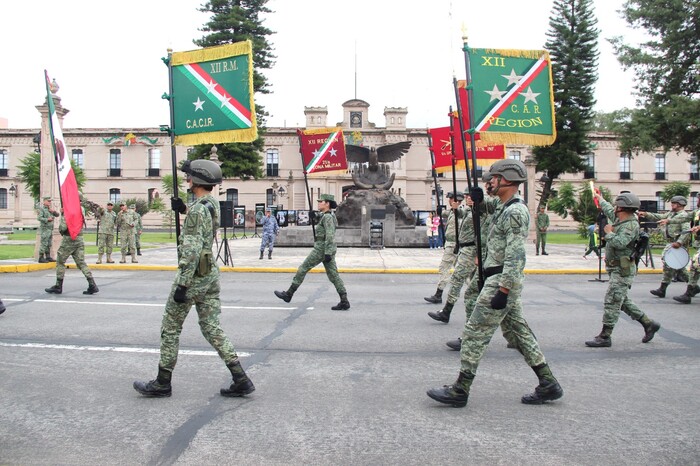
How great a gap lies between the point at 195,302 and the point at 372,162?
22571 millimetres

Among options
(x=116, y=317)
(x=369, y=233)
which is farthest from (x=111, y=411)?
(x=369, y=233)

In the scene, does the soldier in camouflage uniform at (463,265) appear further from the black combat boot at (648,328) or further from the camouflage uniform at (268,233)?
the camouflage uniform at (268,233)

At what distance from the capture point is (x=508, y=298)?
439 cm

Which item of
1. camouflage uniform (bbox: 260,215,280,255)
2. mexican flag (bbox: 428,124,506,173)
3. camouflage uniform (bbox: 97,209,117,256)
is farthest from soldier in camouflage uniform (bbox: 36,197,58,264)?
mexican flag (bbox: 428,124,506,173)

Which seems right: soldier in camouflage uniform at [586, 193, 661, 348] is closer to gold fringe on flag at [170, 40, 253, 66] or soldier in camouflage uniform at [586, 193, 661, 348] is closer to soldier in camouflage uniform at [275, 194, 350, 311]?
soldier in camouflage uniform at [275, 194, 350, 311]

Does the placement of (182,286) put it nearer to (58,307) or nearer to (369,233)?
(58,307)

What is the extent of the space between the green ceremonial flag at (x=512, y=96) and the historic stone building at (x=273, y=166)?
49.4 meters

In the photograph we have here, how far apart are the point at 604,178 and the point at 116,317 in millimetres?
58635

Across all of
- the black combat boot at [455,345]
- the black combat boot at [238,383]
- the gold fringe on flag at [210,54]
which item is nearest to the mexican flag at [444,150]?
the gold fringe on flag at [210,54]

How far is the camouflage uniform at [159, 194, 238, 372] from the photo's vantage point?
4410 mm

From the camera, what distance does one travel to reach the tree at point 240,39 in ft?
125

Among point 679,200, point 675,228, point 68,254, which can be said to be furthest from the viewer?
point 675,228

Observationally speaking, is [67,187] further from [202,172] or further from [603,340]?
[603,340]

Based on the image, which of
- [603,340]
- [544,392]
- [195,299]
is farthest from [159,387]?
[603,340]
